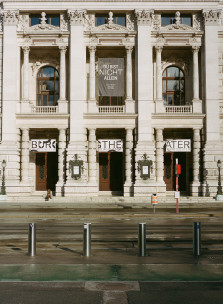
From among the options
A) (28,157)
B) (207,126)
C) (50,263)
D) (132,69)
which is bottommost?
(50,263)

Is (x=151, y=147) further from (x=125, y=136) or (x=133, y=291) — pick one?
(x=133, y=291)

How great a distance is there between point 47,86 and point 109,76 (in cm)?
713

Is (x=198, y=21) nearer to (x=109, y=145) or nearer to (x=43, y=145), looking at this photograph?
(x=109, y=145)

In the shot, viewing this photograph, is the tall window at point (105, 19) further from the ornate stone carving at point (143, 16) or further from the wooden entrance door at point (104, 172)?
the wooden entrance door at point (104, 172)

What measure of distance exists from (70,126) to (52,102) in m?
4.49

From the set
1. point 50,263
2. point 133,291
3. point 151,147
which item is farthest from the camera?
point 151,147

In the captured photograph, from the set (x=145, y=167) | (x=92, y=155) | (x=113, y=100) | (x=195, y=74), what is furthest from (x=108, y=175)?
(x=195, y=74)

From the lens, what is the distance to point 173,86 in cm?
4209

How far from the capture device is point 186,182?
4103 cm

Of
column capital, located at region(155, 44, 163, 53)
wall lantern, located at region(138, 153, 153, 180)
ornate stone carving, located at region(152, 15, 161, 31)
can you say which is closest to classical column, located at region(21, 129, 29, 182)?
wall lantern, located at region(138, 153, 153, 180)

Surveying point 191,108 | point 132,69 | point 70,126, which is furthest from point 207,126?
point 70,126

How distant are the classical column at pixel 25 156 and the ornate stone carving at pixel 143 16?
15.8m

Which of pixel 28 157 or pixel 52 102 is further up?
pixel 52 102

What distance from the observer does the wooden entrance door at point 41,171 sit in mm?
41219
